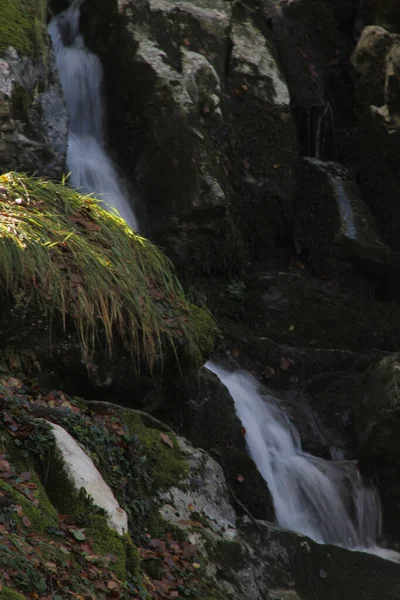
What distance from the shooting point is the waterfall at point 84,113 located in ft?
30.7

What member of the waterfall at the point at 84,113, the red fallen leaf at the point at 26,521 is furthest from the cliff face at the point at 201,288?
the waterfall at the point at 84,113

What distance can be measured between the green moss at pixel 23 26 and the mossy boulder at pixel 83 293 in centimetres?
236

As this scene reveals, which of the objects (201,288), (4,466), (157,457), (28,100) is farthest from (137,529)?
(201,288)

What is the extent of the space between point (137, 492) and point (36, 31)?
212 inches

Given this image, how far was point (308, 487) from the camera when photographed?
7410 mm

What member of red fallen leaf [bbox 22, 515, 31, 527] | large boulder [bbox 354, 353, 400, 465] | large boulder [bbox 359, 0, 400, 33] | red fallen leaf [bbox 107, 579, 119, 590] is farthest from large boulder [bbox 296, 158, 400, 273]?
red fallen leaf [bbox 22, 515, 31, 527]

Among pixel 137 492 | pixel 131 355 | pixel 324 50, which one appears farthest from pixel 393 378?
pixel 324 50

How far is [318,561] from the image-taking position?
6.14m

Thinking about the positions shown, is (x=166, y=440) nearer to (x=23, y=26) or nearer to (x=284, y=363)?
(x=284, y=363)

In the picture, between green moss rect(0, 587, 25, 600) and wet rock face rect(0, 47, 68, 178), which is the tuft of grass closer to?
wet rock face rect(0, 47, 68, 178)

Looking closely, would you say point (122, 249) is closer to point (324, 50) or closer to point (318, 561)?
point (318, 561)

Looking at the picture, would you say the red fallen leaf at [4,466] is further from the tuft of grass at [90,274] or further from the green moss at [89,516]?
the tuft of grass at [90,274]

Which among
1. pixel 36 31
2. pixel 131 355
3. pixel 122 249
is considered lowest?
pixel 131 355

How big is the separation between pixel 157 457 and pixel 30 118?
392cm
